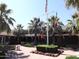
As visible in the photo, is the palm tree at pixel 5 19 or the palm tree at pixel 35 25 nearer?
the palm tree at pixel 5 19

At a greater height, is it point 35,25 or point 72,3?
point 72,3

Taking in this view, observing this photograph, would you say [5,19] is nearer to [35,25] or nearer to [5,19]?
[5,19]

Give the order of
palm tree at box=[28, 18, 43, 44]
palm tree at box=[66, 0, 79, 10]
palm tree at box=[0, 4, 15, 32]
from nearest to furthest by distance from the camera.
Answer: palm tree at box=[66, 0, 79, 10], palm tree at box=[0, 4, 15, 32], palm tree at box=[28, 18, 43, 44]

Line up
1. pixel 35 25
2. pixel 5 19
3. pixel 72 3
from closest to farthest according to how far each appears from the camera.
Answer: pixel 72 3
pixel 5 19
pixel 35 25

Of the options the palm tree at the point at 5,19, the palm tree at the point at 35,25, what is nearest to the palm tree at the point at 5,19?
the palm tree at the point at 5,19

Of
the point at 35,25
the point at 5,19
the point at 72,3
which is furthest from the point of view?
the point at 35,25

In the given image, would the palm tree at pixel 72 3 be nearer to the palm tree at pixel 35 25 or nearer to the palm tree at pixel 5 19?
the palm tree at pixel 5 19

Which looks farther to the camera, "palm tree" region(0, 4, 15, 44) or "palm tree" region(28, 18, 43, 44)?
"palm tree" region(28, 18, 43, 44)

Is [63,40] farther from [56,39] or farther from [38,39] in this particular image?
[38,39]

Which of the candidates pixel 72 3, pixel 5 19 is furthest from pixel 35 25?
pixel 72 3

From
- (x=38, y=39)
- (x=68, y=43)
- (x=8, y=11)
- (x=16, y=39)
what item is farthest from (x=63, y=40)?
(x=8, y=11)

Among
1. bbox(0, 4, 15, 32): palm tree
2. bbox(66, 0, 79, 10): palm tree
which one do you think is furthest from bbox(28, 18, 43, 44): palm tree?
bbox(66, 0, 79, 10): palm tree

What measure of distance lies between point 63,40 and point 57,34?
14.1ft

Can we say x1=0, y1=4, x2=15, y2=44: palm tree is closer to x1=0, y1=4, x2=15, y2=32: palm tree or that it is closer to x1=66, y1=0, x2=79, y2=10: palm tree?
x1=0, y1=4, x2=15, y2=32: palm tree
